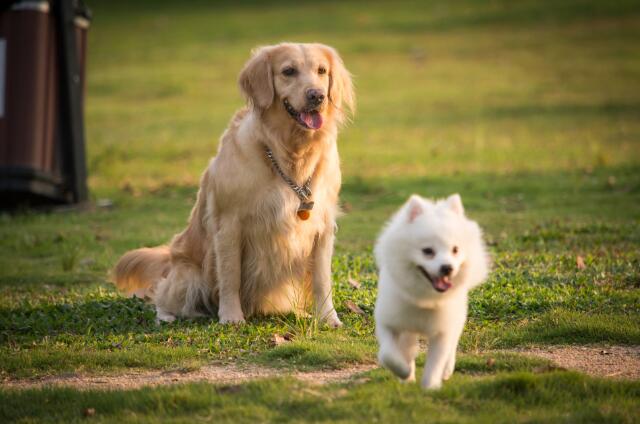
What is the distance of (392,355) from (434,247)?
71cm

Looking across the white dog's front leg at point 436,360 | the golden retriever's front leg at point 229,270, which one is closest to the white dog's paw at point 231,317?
the golden retriever's front leg at point 229,270

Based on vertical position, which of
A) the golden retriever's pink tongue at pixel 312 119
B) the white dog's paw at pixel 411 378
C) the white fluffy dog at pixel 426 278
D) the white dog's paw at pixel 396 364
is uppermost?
the golden retriever's pink tongue at pixel 312 119

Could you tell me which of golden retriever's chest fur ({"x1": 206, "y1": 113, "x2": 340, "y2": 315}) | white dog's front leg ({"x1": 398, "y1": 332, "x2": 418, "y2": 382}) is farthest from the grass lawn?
golden retriever's chest fur ({"x1": 206, "y1": 113, "x2": 340, "y2": 315})

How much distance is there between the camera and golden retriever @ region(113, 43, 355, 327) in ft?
23.6

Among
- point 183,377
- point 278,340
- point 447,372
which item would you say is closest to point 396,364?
point 447,372

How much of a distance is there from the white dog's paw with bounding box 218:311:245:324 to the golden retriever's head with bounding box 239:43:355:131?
1606 mm

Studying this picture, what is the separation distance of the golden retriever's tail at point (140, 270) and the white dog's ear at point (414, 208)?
3.68 m

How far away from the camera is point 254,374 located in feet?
19.6

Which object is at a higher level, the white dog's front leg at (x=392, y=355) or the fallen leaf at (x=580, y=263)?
the white dog's front leg at (x=392, y=355)

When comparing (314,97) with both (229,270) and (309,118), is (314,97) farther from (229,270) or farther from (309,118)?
(229,270)

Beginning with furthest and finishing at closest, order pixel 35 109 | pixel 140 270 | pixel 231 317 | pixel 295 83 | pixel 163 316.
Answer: pixel 35 109 → pixel 140 270 → pixel 163 316 → pixel 231 317 → pixel 295 83

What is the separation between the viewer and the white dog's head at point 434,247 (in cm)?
488

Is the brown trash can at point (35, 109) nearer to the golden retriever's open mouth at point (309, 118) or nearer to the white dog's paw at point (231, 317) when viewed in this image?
the white dog's paw at point (231, 317)

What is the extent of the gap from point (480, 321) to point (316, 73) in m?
2.35
